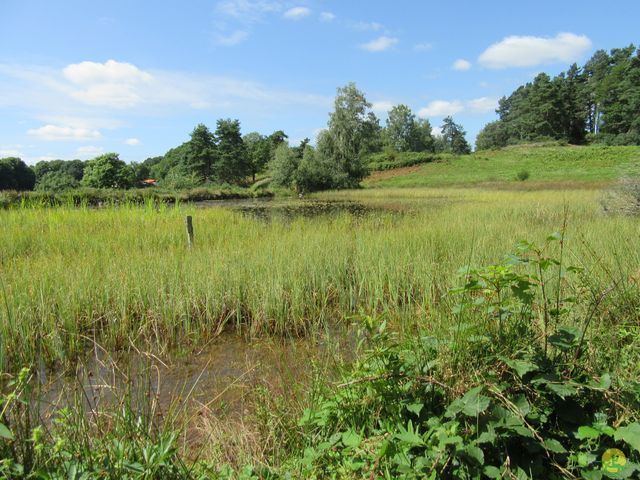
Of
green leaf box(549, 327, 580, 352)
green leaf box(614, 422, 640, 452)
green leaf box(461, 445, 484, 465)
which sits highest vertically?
green leaf box(549, 327, 580, 352)

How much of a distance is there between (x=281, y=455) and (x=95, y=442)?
0.86 m

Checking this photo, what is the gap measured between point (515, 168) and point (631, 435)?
4152cm

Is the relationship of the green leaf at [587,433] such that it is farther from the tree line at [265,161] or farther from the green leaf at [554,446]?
the tree line at [265,161]

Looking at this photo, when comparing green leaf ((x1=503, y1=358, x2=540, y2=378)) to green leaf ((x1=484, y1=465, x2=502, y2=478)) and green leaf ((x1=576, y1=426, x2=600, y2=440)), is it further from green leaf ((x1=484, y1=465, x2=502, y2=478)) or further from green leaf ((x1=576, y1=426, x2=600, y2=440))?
green leaf ((x1=484, y1=465, x2=502, y2=478))

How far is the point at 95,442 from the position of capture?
148 cm

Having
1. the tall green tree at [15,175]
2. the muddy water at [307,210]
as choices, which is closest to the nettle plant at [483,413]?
the muddy water at [307,210]

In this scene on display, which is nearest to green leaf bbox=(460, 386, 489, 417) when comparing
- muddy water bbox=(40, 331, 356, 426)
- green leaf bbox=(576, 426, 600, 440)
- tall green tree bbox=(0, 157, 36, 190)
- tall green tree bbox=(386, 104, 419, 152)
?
green leaf bbox=(576, 426, 600, 440)

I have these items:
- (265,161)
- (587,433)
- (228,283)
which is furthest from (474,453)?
(265,161)

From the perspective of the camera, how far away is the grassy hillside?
30752 mm

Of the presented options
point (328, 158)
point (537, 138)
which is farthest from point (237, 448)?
point (537, 138)

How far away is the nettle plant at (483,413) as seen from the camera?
4.50 ft

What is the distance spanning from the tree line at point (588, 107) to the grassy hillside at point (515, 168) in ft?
45.2

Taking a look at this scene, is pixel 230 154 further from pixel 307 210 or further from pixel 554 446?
pixel 554 446

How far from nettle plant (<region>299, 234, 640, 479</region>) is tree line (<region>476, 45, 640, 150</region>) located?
58869mm
